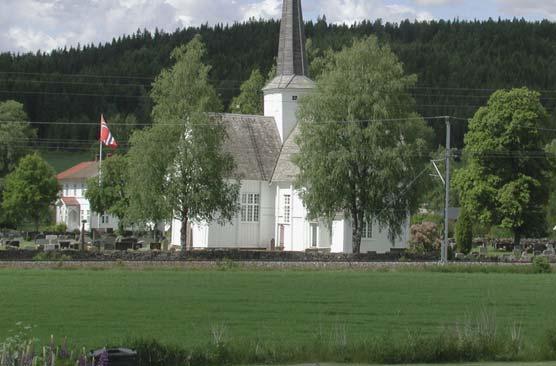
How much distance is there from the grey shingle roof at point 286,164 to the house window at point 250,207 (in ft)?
6.31

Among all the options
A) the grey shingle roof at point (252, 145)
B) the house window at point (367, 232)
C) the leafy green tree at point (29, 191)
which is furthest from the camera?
the leafy green tree at point (29, 191)

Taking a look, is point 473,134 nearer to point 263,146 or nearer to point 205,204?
point 263,146

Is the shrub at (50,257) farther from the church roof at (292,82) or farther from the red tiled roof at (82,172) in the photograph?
the red tiled roof at (82,172)

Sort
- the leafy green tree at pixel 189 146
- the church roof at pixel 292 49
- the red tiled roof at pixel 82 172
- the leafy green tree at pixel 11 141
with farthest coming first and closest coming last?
1. the red tiled roof at pixel 82 172
2. the leafy green tree at pixel 11 141
3. the church roof at pixel 292 49
4. the leafy green tree at pixel 189 146

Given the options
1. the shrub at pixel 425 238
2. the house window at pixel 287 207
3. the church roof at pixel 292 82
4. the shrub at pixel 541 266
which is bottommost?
the shrub at pixel 541 266

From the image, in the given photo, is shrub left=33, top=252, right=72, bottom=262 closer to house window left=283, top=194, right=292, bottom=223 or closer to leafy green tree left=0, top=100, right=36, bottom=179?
house window left=283, top=194, right=292, bottom=223

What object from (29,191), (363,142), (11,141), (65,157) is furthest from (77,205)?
(363,142)

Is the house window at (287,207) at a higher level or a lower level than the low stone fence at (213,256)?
higher

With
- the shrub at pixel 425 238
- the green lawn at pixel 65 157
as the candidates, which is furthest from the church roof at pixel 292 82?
the green lawn at pixel 65 157

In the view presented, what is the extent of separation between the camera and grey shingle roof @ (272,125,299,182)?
73.4 meters

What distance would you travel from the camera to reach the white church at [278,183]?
230 feet

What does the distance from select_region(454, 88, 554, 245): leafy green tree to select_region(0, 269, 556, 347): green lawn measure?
26.9m

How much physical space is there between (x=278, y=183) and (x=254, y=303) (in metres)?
43.6

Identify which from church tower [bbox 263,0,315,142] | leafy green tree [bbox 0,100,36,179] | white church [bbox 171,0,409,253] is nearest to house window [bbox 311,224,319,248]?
white church [bbox 171,0,409,253]
